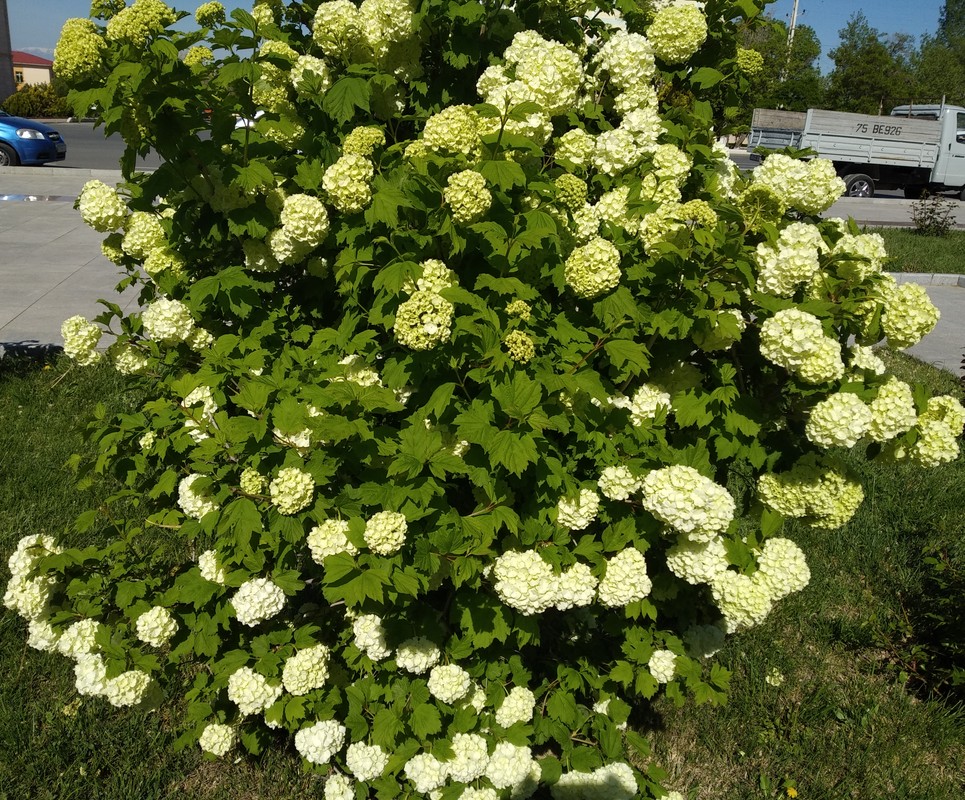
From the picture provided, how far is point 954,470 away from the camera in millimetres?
5547

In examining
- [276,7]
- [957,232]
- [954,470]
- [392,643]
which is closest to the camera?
[392,643]

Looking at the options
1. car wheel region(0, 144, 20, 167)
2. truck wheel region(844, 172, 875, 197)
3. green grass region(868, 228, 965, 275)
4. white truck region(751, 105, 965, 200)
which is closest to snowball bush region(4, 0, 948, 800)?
green grass region(868, 228, 965, 275)

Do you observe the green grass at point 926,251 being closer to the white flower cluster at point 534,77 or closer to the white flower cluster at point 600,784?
the white flower cluster at point 534,77

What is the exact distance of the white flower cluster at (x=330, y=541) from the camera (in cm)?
230

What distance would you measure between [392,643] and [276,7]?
95.9 inches

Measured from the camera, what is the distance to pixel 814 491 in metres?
2.58

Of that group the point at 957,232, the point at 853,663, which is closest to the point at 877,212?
the point at 957,232

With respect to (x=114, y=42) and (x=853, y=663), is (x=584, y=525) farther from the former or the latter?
(x=853, y=663)

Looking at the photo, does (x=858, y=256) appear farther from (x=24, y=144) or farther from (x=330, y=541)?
(x=24, y=144)

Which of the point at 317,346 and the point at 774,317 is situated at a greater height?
the point at 774,317

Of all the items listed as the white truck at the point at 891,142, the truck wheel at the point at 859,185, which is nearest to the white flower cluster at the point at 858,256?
the white truck at the point at 891,142

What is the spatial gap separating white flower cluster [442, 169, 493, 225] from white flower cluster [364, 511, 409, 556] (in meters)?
0.84

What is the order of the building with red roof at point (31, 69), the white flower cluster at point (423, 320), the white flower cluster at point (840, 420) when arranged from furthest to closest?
the building with red roof at point (31, 69), the white flower cluster at point (840, 420), the white flower cluster at point (423, 320)

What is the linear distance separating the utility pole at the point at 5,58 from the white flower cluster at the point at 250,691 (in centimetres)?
5416
